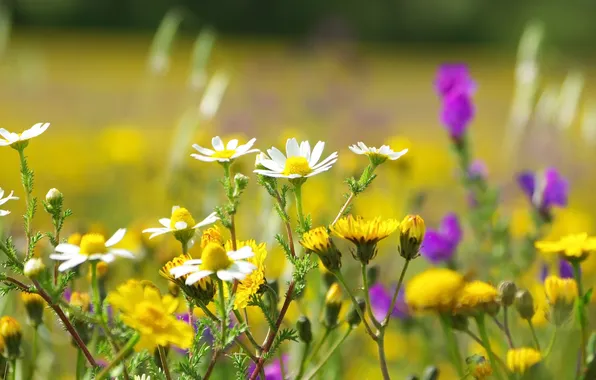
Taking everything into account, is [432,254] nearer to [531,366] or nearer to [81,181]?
[531,366]

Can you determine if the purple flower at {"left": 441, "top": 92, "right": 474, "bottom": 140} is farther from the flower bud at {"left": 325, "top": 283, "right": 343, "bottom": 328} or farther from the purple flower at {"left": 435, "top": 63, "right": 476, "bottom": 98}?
the flower bud at {"left": 325, "top": 283, "right": 343, "bottom": 328}

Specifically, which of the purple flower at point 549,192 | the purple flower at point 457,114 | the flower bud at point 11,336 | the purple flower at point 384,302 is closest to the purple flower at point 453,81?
the purple flower at point 457,114

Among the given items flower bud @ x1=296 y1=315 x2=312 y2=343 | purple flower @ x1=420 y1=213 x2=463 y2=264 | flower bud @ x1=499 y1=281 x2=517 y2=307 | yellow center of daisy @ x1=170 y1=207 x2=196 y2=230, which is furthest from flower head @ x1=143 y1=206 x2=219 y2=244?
purple flower @ x1=420 y1=213 x2=463 y2=264

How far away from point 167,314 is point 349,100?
6.90 ft

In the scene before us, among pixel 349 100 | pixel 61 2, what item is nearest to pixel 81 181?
pixel 349 100

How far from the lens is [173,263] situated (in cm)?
51

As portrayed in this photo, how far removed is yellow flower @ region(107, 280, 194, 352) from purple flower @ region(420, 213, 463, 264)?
Answer: 1.47 ft

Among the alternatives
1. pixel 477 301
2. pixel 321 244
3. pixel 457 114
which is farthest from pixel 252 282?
pixel 457 114

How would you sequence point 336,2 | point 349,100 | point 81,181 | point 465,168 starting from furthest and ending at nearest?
point 336,2, point 349,100, point 81,181, point 465,168

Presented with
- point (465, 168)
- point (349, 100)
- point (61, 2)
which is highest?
point (465, 168)

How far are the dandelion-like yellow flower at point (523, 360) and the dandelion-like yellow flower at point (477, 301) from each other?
0.13ft

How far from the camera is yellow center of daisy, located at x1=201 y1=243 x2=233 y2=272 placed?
46cm

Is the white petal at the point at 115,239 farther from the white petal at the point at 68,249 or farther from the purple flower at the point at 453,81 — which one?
the purple flower at the point at 453,81

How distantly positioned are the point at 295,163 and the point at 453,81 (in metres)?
0.48
